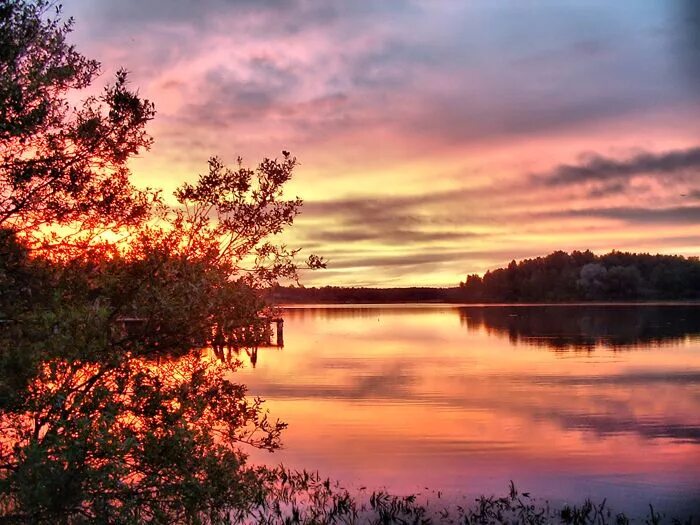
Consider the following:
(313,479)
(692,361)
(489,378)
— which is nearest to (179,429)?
(313,479)

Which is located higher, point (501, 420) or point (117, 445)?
point (117, 445)

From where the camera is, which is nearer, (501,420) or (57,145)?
(57,145)

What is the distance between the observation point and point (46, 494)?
8414 millimetres

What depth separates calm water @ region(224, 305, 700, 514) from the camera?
73.1 feet

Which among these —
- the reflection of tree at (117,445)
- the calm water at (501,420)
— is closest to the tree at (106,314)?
the reflection of tree at (117,445)

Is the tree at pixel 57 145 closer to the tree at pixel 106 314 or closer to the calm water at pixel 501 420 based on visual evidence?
the tree at pixel 106 314

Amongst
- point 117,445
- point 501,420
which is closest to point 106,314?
point 117,445

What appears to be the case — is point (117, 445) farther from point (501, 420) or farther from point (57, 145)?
point (501, 420)

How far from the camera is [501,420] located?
112 feet

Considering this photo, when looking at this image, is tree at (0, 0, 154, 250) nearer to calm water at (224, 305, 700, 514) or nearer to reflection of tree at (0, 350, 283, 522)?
reflection of tree at (0, 350, 283, 522)

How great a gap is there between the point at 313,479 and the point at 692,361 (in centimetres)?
Answer: 4772

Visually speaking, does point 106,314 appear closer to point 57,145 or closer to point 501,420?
point 57,145

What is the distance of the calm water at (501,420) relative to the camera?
2228 cm

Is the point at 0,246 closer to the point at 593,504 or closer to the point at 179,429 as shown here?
the point at 179,429
